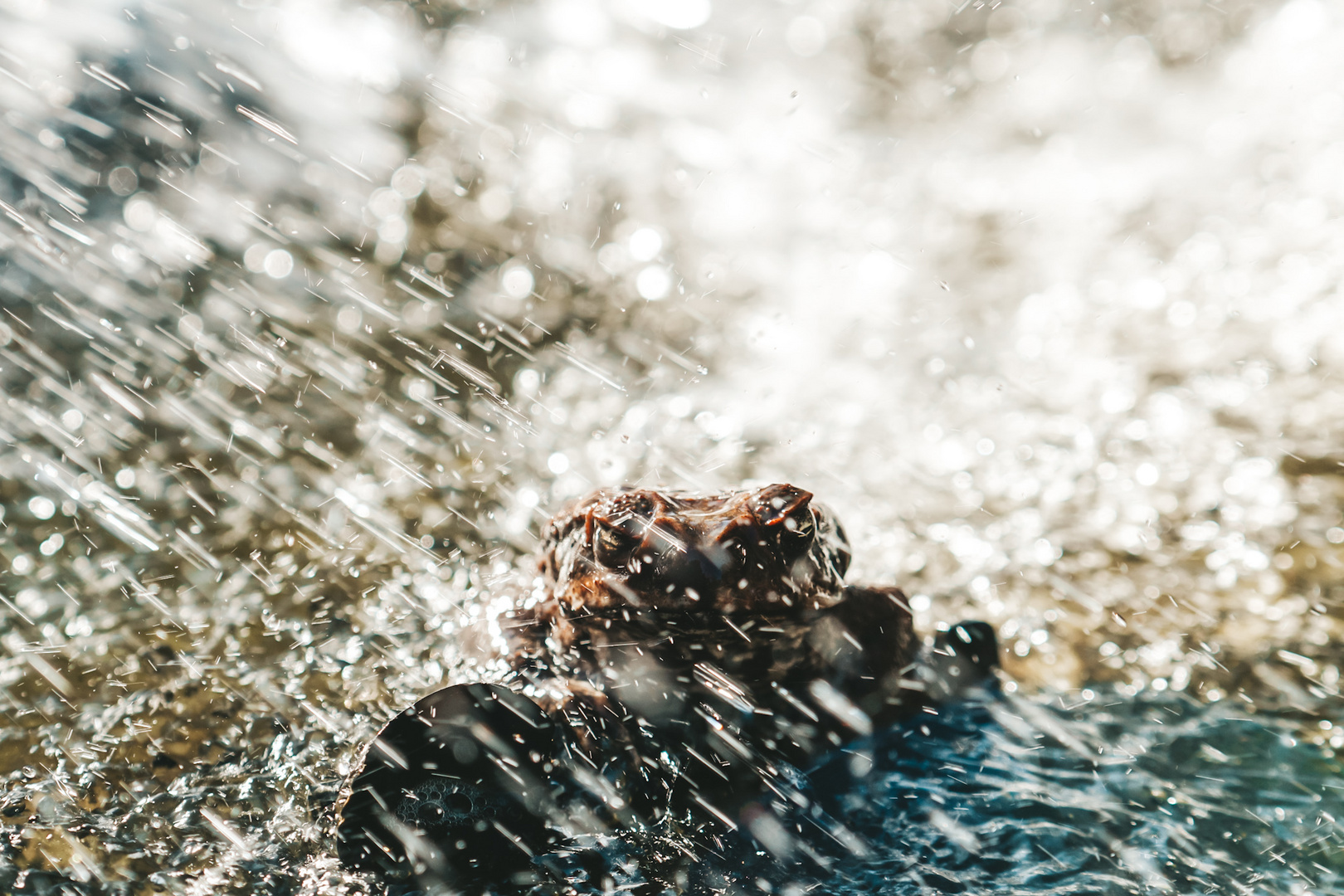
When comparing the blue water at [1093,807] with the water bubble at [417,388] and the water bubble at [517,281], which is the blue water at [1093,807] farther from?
the water bubble at [517,281]

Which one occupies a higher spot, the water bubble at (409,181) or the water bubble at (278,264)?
the water bubble at (409,181)

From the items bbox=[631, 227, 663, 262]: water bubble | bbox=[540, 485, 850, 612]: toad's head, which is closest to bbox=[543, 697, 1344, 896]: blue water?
bbox=[540, 485, 850, 612]: toad's head

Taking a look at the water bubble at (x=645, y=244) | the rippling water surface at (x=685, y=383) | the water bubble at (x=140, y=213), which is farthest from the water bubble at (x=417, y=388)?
the water bubble at (x=645, y=244)

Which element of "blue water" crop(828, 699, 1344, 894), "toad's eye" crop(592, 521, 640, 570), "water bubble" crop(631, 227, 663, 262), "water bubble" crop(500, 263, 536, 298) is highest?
"water bubble" crop(631, 227, 663, 262)

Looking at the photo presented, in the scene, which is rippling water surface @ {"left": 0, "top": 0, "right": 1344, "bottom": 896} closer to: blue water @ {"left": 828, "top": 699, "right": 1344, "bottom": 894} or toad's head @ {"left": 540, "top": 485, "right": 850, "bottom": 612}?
blue water @ {"left": 828, "top": 699, "right": 1344, "bottom": 894}

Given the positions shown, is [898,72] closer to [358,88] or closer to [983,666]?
[358,88]

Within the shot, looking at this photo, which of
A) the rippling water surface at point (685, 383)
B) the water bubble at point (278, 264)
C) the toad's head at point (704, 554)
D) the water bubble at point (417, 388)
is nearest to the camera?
the toad's head at point (704, 554)

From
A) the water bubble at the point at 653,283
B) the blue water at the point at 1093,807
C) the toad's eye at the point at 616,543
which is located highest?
the toad's eye at the point at 616,543

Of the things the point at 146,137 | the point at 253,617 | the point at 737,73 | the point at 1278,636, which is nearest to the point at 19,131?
the point at 146,137

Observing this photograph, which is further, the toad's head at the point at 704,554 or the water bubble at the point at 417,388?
the water bubble at the point at 417,388
